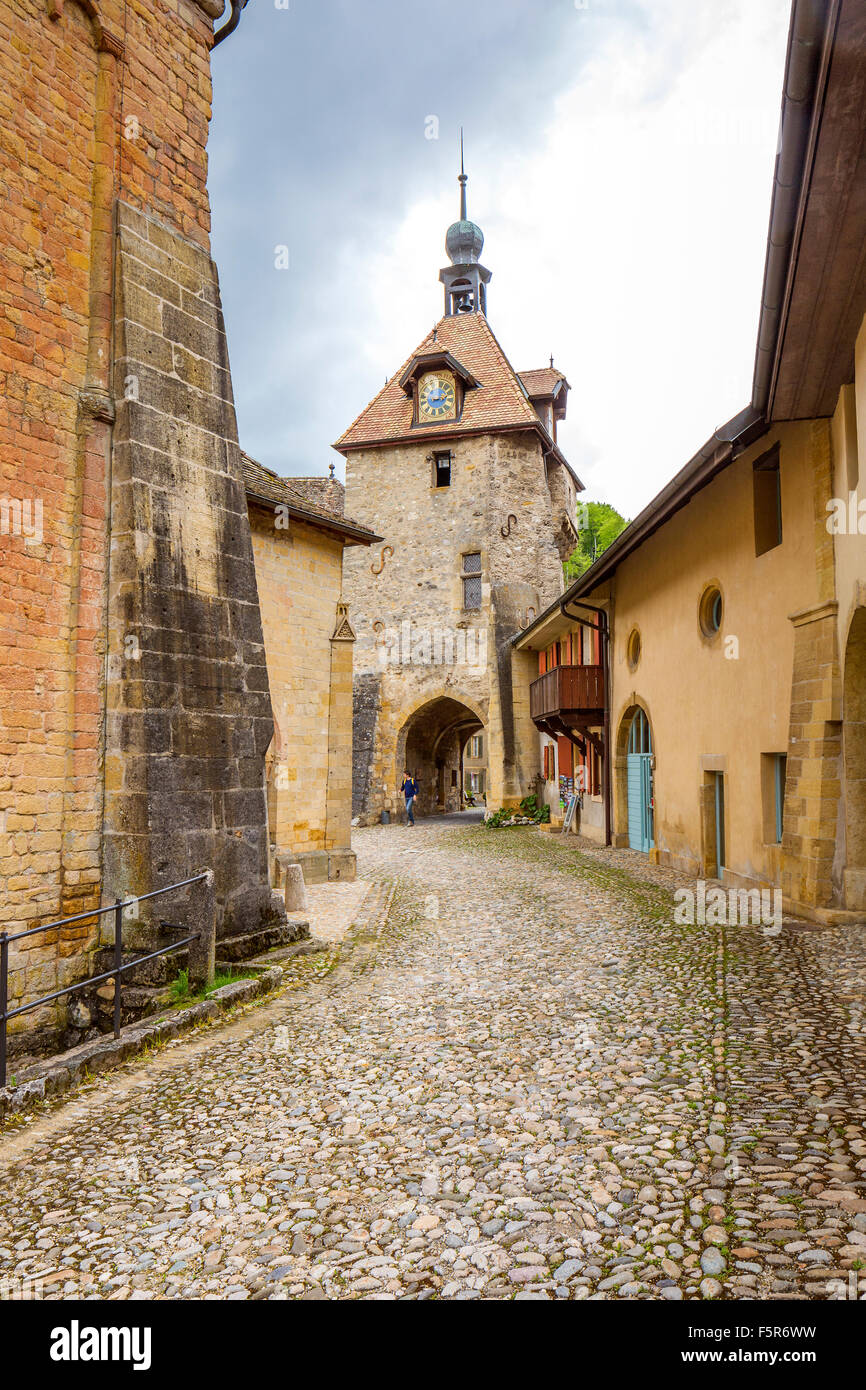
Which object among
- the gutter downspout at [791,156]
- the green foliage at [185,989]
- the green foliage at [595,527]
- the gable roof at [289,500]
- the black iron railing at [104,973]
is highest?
the green foliage at [595,527]

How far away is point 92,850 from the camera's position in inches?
247

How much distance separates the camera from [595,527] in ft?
143

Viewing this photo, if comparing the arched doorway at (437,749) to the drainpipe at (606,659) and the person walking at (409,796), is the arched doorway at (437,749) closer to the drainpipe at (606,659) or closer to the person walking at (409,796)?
the person walking at (409,796)

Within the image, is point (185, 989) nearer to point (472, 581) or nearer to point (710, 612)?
point (710, 612)

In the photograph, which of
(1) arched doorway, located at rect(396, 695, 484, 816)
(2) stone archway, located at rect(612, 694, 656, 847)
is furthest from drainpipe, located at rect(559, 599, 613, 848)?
(1) arched doorway, located at rect(396, 695, 484, 816)

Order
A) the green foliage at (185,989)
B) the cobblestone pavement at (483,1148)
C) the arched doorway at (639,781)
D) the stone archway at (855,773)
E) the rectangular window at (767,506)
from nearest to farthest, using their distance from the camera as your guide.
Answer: the cobblestone pavement at (483,1148)
the green foliage at (185,989)
the stone archway at (855,773)
the rectangular window at (767,506)
the arched doorway at (639,781)

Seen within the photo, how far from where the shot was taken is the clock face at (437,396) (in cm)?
2747

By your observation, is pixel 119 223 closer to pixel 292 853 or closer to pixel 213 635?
pixel 213 635

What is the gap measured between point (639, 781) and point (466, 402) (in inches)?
658

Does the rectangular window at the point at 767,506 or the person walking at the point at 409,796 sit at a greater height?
the rectangular window at the point at 767,506

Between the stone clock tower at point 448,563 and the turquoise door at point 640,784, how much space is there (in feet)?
30.2

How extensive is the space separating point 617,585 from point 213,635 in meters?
10.9

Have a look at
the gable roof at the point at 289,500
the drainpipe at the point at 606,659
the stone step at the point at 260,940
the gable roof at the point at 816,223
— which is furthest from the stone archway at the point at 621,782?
the stone step at the point at 260,940
